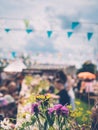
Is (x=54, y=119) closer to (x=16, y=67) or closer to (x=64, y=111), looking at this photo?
(x=64, y=111)

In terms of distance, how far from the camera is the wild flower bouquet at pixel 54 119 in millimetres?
3223

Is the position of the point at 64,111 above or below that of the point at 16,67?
above

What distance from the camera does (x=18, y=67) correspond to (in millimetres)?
13531

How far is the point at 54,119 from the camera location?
3.25 metres

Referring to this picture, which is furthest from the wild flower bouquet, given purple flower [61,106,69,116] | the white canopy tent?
the white canopy tent

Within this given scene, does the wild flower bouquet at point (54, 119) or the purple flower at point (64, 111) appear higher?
the purple flower at point (64, 111)

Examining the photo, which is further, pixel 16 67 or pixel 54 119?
pixel 16 67

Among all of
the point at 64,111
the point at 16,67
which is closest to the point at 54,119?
the point at 64,111

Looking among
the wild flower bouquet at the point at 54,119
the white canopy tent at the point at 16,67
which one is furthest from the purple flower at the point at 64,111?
the white canopy tent at the point at 16,67

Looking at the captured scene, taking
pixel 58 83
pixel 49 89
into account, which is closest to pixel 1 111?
pixel 58 83

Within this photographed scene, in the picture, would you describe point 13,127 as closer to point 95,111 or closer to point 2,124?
point 2,124

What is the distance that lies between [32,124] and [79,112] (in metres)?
0.44

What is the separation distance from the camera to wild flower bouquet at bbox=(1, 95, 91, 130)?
10.6 feet

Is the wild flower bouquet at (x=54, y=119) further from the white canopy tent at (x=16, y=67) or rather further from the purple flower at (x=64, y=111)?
the white canopy tent at (x=16, y=67)
